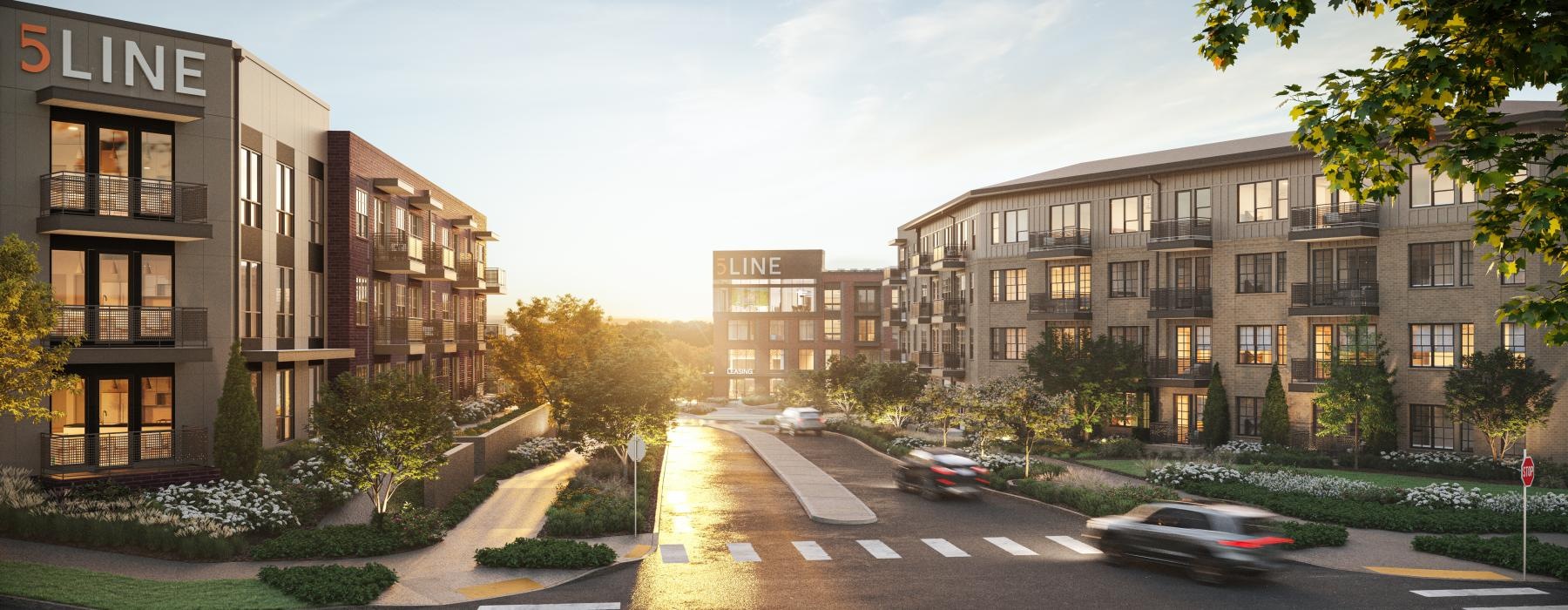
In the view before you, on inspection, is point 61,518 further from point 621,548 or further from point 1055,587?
point 1055,587

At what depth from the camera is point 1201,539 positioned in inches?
704

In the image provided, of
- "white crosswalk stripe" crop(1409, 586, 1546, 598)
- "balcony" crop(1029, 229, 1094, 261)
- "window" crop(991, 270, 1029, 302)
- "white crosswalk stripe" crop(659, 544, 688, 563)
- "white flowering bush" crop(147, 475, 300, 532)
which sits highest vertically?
"balcony" crop(1029, 229, 1094, 261)

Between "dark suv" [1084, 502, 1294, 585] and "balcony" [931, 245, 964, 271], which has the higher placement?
"balcony" [931, 245, 964, 271]

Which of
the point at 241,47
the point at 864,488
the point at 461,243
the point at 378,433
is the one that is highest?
the point at 241,47

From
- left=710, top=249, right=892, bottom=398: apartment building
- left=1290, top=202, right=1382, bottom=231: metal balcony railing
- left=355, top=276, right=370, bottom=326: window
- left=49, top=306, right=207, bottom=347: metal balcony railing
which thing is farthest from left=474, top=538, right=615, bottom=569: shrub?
left=710, top=249, right=892, bottom=398: apartment building

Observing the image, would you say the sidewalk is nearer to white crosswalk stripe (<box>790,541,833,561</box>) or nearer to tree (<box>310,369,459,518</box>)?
tree (<box>310,369,459,518</box>)

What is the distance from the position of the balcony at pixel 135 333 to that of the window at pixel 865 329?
230ft

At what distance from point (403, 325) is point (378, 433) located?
16.0 meters

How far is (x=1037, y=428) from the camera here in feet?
107

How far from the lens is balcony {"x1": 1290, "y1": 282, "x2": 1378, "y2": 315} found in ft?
123

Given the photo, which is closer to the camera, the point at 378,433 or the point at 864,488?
the point at 378,433

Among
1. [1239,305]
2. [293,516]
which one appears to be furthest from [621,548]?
[1239,305]

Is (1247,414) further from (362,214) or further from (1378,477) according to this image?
(362,214)

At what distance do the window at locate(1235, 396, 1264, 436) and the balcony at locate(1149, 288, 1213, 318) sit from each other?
386 centimetres
